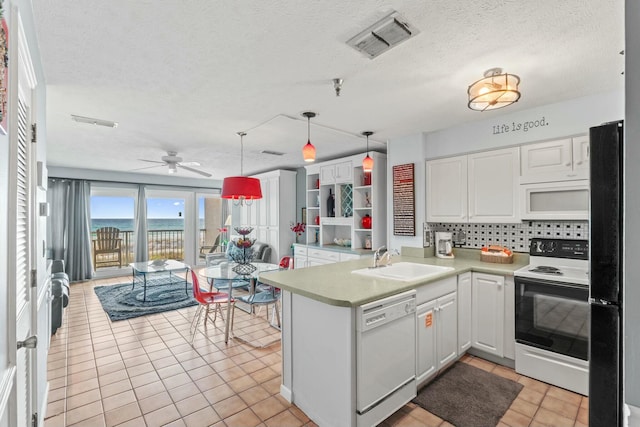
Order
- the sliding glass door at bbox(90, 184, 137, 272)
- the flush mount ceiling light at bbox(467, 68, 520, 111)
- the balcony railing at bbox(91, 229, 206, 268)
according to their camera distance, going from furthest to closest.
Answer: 1. the balcony railing at bbox(91, 229, 206, 268)
2. the sliding glass door at bbox(90, 184, 137, 272)
3. the flush mount ceiling light at bbox(467, 68, 520, 111)

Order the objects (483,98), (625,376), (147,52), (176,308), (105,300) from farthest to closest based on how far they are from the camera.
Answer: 1. (105,300)
2. (176,308)
3. (483,98)
4. (147,52)
5. (625,376)

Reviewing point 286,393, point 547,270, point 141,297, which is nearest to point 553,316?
point 547,270

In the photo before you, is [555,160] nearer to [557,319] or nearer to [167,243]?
[557,319]

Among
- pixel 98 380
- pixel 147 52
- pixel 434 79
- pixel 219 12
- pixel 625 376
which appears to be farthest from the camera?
pixel 98 380

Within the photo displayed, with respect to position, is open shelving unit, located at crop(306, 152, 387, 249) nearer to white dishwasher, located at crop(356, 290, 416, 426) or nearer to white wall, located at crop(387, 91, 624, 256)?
white wall, located at crop(387, 91, 624, 256)

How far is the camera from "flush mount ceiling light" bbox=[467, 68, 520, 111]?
2.04 meters

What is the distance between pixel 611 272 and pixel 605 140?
548 mm

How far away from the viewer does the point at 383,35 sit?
171 cm

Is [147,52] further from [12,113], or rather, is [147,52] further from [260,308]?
[260,308]

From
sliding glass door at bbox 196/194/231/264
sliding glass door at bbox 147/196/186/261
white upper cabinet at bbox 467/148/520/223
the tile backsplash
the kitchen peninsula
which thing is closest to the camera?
the kitchen peninsula

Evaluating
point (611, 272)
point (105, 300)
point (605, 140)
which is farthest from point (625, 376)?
point (105, 300)

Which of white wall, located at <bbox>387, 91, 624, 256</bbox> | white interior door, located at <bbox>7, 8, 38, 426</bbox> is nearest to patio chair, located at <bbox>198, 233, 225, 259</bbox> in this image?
white wall, located at <bbox>387, 91, 624, 256</bbox>

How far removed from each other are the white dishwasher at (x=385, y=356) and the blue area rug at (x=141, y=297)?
361 cm

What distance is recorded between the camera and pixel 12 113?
1.07 m
